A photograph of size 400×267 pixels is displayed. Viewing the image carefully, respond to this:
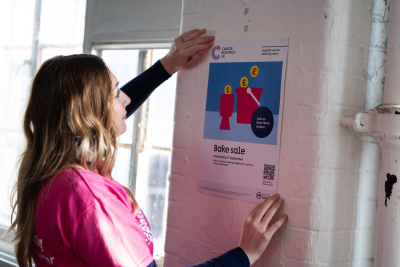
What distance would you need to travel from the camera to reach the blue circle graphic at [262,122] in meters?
1.03

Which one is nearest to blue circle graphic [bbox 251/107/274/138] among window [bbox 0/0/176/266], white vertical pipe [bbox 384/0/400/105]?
white vertical pipe [bbox 384/0/400/105]

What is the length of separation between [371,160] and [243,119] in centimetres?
41

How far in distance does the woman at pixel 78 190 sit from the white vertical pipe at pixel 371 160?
0.25m

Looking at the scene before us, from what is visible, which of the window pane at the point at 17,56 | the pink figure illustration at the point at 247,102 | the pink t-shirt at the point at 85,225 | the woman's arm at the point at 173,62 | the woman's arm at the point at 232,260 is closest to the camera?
the pink t-shirt at the point at 85,225

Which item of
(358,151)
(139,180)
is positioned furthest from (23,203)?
(139,180)

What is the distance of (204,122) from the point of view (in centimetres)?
115

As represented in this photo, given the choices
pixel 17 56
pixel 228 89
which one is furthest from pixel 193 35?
pixel 17 56

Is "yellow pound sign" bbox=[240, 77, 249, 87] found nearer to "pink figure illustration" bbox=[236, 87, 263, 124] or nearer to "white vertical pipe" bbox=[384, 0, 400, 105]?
"pink figure illustration" bbox=[236, 87, 263, 124]

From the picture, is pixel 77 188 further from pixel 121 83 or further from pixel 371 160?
pixel 121 83

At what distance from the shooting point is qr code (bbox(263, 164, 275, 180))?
1021mm

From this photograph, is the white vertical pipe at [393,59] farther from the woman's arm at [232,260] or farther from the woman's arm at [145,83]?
the woman's arm at [145,83]

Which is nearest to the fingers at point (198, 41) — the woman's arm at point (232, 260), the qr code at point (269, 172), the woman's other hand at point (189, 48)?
the woman's other hand at point (189, 48)

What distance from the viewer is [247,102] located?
3.51 feet

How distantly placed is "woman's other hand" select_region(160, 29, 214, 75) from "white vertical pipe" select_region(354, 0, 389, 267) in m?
0.51
